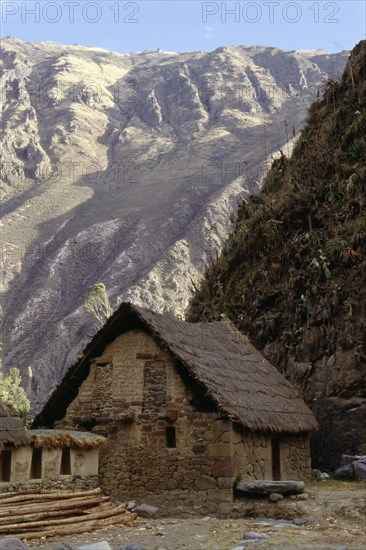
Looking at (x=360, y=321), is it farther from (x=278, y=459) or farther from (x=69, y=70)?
(x=69, y=70)

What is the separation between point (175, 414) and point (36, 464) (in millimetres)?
3605

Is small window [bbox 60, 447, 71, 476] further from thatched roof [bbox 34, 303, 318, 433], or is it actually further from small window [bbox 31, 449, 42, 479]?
thatched roof [bbox 34, 303, 318, 433]

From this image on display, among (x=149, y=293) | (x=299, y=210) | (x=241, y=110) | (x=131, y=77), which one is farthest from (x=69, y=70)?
(x=299, y=210)

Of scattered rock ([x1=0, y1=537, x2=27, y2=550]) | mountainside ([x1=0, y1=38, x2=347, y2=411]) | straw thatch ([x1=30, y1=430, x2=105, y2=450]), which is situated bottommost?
Answer: scattered rock ([x1=0, y1=537, x2=27, y2=550])

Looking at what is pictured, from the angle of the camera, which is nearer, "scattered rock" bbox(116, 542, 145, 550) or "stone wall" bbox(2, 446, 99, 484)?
"scattered rock" bbox(116, 542, 145, 550)

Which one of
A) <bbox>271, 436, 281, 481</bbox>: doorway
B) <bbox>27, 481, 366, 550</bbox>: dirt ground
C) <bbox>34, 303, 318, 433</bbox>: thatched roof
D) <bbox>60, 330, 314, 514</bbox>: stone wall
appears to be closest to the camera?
<bbox>27, 481, 366, 550</bbox>: dirt ground

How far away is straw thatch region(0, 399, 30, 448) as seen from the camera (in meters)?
16.8

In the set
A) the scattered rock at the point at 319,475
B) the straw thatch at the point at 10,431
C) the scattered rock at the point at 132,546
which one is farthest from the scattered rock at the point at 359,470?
the straw thatch at the point at 10,431

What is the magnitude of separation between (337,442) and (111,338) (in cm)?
849

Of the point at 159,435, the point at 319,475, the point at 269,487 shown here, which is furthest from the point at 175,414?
the point at 319,475

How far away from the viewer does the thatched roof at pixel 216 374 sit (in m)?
19.1

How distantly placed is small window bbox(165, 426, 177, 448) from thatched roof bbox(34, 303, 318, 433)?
1480 millimetres

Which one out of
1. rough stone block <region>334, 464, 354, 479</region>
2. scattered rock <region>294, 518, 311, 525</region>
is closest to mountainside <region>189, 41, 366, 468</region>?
rough stone block <region>334, 464, 354, 479</region>

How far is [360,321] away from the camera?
85.4ft
